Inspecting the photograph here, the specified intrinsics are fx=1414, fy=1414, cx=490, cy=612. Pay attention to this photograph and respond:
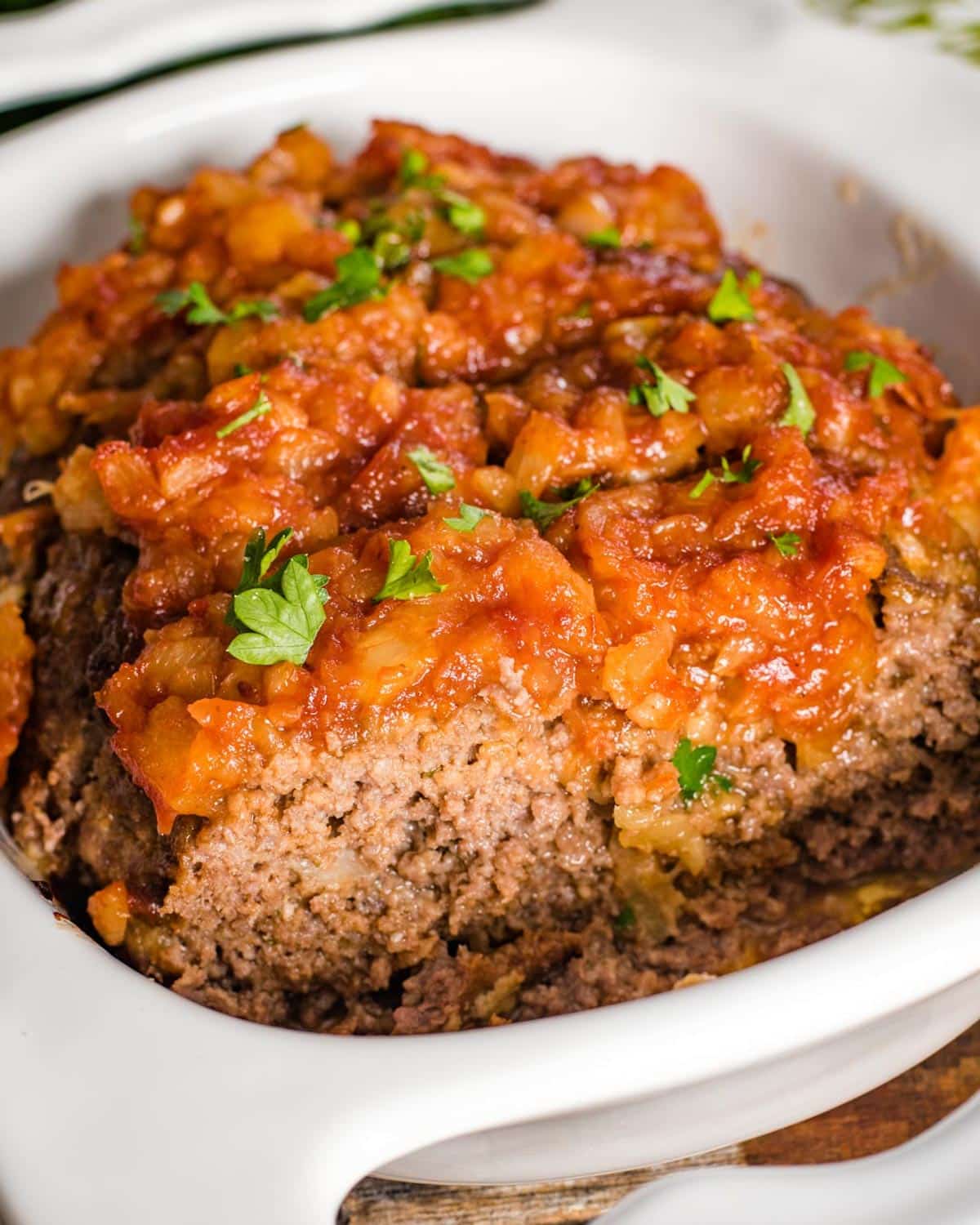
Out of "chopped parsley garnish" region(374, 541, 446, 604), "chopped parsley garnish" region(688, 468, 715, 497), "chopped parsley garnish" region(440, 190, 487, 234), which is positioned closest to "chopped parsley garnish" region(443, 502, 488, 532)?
"chopped parsley garnish" region(374, 541, 446, 604)

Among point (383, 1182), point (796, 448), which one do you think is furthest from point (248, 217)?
point (383, 1182)

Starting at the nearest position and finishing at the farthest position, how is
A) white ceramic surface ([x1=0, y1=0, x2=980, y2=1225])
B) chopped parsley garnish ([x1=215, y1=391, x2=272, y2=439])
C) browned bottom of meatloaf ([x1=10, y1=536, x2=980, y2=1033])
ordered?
1. white ceramic surface ([x1=0, y1=0, x2=980, y2=1225])
2. browned bottom of meatloaf ([x1=10, y1=536, x2=980, y2=1033])
3. chopped parsley garnish ([x1=215, y1=391, x2=272, y2=439])

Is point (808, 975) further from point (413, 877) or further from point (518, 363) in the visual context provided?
point (518, 363)

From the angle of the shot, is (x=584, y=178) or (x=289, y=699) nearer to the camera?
(x=289, y=699)

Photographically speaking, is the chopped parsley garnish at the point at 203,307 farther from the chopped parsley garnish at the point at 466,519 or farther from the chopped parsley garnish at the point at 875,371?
the chopped parsley garnish at the point at 875,371

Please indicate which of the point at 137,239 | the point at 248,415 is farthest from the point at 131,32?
the point at 248,415

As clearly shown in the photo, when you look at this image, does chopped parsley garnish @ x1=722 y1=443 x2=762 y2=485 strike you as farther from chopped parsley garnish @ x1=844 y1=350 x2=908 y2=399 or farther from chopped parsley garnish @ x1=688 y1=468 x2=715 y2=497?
chopped parsley garnish @ x1=844 y1=350 x2=908 y2=399
